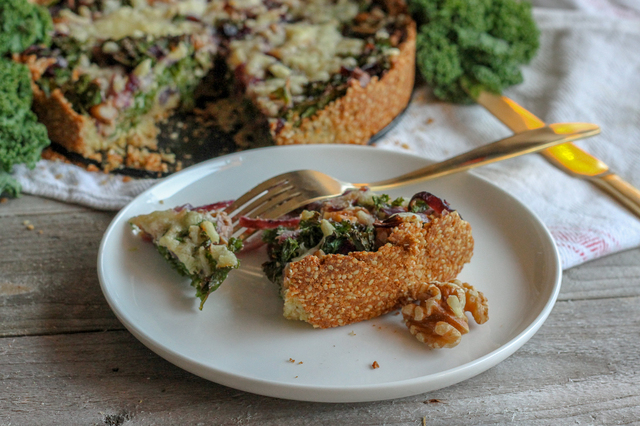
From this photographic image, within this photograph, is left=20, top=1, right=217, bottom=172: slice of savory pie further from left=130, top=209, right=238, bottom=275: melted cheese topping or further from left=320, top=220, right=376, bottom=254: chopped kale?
left=320, top=220, right=376, bottom=254: chopped kale

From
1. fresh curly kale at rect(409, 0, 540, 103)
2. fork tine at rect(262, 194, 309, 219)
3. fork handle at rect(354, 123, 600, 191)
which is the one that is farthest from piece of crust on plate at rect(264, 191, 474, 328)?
fresh curly kale at rect(409, 0, 540, 103)

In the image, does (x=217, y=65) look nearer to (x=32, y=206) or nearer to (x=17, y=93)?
(x=17, y=93)

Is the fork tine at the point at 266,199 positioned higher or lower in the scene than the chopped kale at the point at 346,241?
lower

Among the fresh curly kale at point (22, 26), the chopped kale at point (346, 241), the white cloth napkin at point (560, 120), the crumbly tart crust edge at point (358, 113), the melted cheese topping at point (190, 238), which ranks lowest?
the white cloth napkin at point (560, 120)

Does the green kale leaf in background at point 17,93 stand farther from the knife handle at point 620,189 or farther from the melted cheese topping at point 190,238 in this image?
the knife handle at point 620,189

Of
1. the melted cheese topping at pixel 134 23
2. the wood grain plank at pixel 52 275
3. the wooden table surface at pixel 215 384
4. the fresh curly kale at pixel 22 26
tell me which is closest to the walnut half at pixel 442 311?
the wooden table surface at pixel 215 384

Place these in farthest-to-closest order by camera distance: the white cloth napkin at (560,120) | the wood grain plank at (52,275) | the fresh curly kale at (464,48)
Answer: the fresh curly kale at (464,48) → the white cloth napkin at (560,120) → the wood grain plank at (52,275)

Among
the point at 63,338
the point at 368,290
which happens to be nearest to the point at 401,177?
the point at 368,290
